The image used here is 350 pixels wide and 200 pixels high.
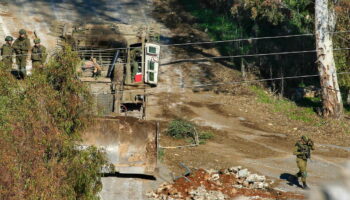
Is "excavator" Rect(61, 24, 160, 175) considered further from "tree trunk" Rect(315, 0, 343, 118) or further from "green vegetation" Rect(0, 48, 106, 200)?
"tree trunk" Rect(315, 0, 343, 118)

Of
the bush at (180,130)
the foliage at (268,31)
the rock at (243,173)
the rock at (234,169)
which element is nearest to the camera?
the rock at (243,173)

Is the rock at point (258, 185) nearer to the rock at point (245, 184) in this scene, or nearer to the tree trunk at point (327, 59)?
the rock at point (245, 184)

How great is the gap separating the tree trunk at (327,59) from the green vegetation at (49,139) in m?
17.1

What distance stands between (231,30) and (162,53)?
4178 millimetres

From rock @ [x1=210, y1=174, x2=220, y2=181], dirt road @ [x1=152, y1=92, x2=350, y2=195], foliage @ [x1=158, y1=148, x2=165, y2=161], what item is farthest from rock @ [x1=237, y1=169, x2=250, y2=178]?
foliage @ [x1=158, y1=148, x2=165, y2=161]

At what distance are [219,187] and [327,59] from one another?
35.8 ft

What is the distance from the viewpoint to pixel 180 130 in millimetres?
21734

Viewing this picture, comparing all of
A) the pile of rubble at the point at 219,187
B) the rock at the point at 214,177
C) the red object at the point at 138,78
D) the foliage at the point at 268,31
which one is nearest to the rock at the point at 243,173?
the pile of rubble at the point at 219,187

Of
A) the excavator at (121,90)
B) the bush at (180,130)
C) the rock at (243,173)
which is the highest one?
the excavator at (121,90)

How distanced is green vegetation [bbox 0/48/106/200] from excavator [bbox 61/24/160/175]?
750mm

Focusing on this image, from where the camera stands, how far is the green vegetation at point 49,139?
8.45 metres

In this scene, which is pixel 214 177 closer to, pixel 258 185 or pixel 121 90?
pixel 258 185

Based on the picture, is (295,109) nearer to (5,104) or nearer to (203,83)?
(203,83)

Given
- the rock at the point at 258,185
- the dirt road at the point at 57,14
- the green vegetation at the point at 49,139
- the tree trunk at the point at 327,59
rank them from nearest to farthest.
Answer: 1. the green vegetation at the point at 49,139
2. the rock at the point at 258,185
3. the tree trunk at the point at 327,59
4. the dirt road at the point at 57,14
